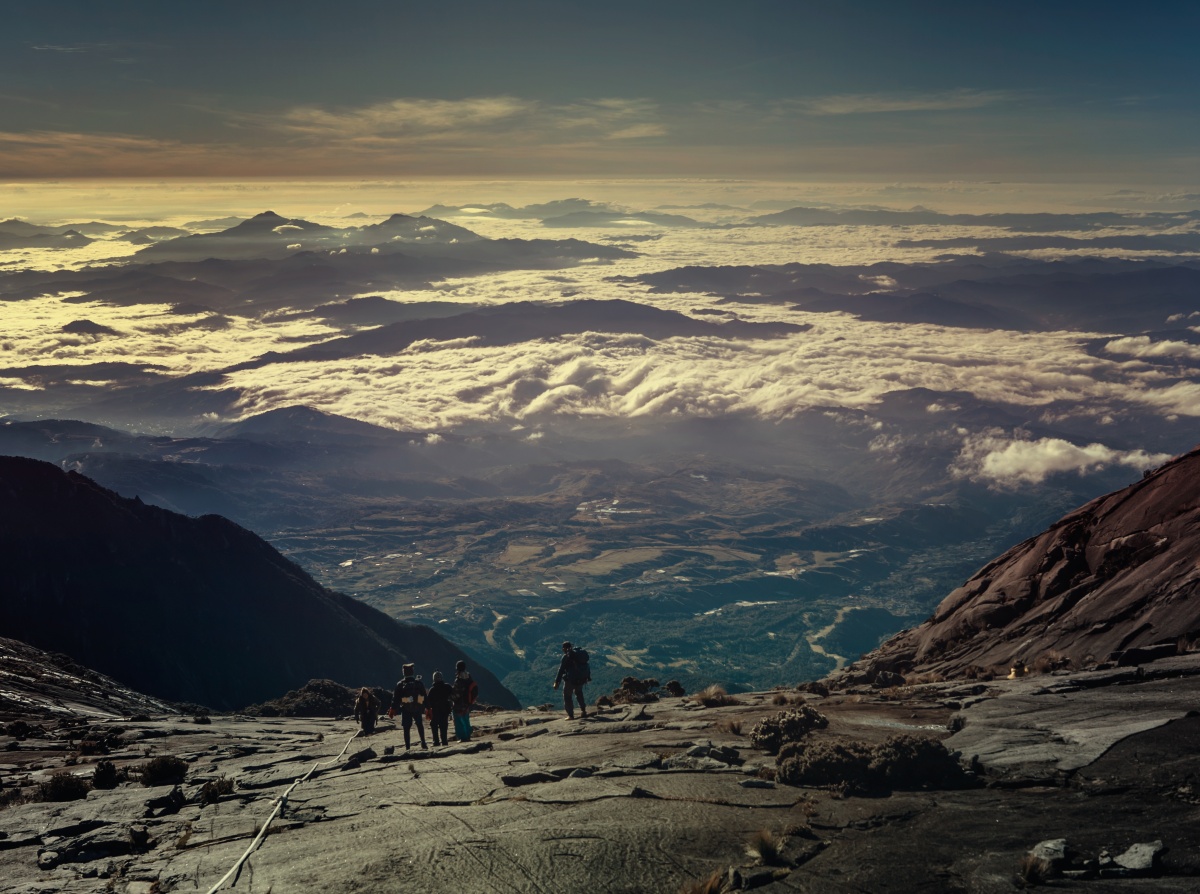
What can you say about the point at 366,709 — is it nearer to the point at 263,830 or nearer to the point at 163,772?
the point at 163,772

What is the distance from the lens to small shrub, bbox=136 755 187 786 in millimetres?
30594

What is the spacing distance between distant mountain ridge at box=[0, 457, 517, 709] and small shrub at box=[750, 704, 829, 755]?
99.1 m

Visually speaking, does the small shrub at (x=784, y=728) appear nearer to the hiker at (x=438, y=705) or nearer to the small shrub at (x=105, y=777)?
Result: the hiker at (x=438, y=705)

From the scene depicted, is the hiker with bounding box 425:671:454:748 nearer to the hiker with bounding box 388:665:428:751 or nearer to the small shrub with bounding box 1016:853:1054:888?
the hiker with bounding box 388:665:428:751

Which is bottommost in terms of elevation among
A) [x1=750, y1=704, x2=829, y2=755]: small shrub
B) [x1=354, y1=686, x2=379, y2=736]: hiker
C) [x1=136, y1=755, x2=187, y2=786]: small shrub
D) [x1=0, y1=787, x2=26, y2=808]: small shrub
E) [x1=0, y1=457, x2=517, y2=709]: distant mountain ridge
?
[x1=0, y1=457, x2=517, y2=709]: distant mountain ridge

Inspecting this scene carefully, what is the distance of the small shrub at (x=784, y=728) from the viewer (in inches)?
1048

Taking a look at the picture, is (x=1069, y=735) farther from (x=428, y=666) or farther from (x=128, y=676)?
(x=428, y=666)

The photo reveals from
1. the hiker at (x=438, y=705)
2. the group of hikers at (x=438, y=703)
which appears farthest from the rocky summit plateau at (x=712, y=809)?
the hiker at (x=438, y=705)

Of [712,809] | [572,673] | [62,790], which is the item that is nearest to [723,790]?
[712,809]

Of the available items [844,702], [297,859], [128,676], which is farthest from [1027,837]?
[128,676]

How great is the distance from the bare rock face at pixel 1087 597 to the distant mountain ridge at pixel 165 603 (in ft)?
300

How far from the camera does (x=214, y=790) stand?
90.8 ft

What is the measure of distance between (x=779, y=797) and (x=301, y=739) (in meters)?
28.4

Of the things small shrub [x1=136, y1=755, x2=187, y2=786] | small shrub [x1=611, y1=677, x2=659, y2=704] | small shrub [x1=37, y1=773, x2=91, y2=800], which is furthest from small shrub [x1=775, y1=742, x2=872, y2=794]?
small shrub [x1=611, y1=677, x2=659, y2=704]
